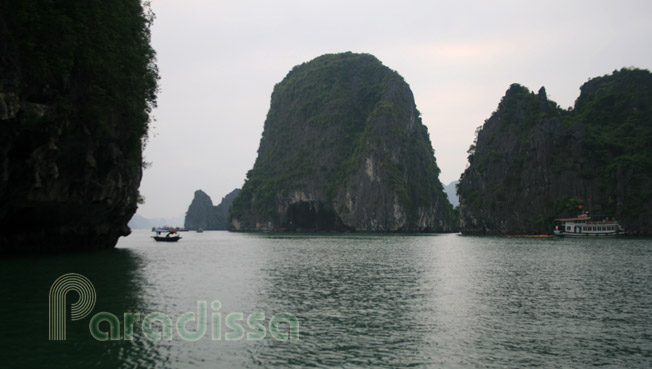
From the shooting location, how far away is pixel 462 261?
39.3m

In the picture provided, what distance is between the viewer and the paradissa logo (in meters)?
13.8

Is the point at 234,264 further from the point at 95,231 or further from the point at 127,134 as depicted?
the point at 95,231

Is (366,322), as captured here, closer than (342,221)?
Yes

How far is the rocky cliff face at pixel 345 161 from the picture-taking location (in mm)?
150000

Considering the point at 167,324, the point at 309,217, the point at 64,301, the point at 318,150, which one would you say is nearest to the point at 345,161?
the point at 318,150

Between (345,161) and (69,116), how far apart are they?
13898 centimetres

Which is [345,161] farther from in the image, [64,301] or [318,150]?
[64,301]

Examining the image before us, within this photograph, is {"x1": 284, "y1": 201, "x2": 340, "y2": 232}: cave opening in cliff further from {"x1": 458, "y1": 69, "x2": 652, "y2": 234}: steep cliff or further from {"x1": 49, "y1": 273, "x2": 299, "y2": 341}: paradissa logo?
{"x1": 49, "y1": 273, "x2": 299, "y2": 341}: paradissa logo

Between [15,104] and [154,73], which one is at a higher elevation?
[154,73]

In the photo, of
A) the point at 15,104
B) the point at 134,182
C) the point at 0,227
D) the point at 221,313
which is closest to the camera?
the point at 221,313

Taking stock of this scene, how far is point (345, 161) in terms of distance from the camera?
544 ft

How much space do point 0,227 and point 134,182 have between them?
43.3ft

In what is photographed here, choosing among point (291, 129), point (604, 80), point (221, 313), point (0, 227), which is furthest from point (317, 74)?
point (221, 313)

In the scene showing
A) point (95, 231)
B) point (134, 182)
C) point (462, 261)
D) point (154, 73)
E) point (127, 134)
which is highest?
point (154, 73)
